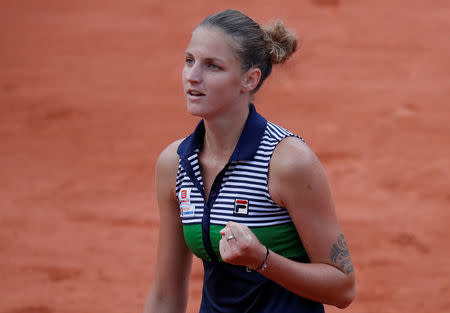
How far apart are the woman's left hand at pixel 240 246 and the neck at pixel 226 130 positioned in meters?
0.43

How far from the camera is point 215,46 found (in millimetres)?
2434

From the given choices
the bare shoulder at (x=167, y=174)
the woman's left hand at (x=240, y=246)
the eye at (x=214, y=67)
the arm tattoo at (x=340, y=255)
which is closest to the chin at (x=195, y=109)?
the eye at (x=214, y=67)

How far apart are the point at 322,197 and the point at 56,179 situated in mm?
6436

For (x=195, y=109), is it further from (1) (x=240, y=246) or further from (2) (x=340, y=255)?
(2) (x=340, y=255)

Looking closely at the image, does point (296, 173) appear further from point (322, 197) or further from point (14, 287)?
point (14, 287)

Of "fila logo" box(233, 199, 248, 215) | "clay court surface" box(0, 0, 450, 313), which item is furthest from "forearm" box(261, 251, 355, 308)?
"clay court surface" box(0, 0, 450, 313)

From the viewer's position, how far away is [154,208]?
7.59 meters

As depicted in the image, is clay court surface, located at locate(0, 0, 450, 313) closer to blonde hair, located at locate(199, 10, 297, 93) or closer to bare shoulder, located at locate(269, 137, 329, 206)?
blonde hair, located at locate(199, 10, 297, 93)

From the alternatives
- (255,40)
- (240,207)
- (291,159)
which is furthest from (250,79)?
(240,207)

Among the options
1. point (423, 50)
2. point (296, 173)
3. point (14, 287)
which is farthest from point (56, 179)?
point (296, 173)

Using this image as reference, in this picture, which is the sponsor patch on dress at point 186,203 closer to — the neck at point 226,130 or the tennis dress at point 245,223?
the tennis dress at point 245,223

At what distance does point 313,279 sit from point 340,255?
137mm

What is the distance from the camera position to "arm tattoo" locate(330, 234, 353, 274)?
2.39m

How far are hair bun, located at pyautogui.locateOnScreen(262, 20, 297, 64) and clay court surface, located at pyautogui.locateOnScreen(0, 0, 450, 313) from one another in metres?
0.20
